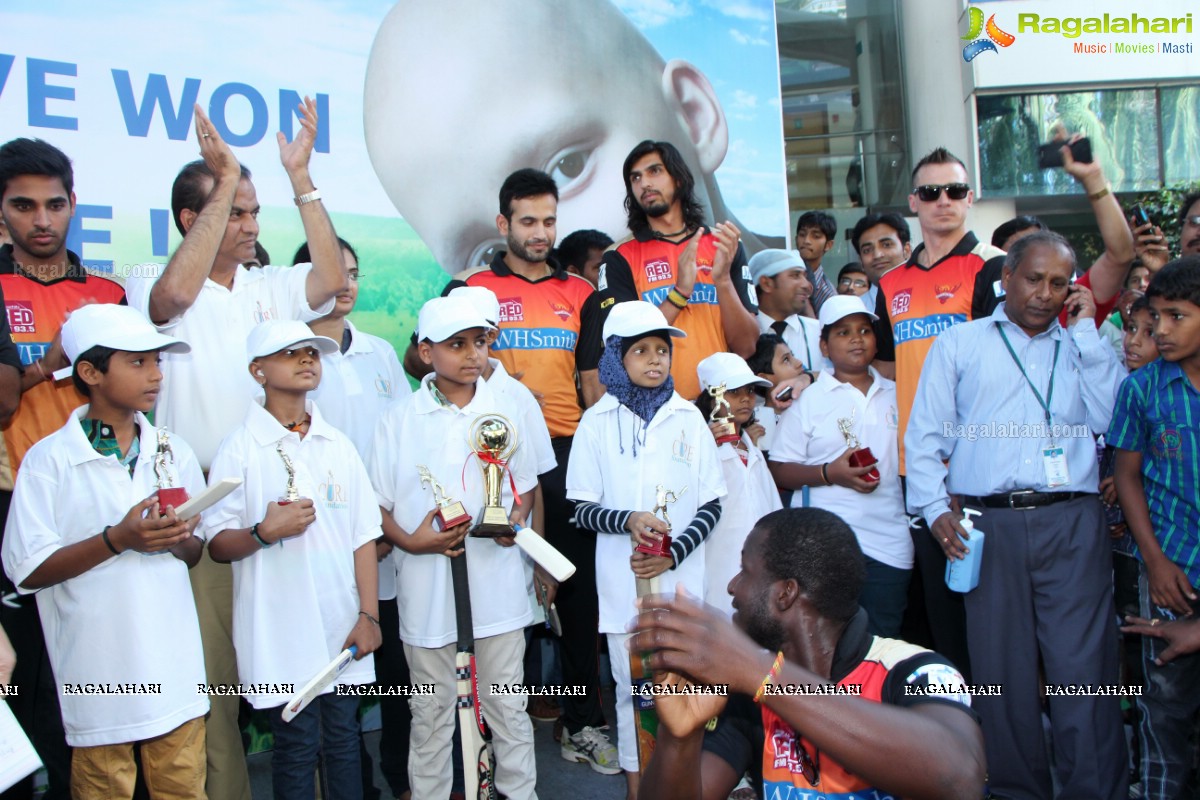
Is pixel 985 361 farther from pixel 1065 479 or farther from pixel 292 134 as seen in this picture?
pixel 292 134

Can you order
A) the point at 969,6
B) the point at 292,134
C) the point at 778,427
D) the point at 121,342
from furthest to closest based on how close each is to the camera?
the point at 969,6, the point at 292,134, the point at 778,427, the point at 121,342

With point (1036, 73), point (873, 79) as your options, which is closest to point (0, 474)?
point (873, 79)

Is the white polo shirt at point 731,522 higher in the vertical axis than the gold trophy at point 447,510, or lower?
lower

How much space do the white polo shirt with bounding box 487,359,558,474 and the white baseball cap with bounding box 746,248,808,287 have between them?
2.06 metres

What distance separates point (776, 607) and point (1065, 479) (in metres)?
2.29

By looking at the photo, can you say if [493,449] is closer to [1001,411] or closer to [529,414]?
[529,414]

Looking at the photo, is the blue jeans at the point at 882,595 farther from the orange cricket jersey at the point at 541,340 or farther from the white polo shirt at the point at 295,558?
the white polo shirt at the point at 295,558

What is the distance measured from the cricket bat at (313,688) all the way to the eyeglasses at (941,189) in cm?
350

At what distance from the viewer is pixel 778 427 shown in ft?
16.5

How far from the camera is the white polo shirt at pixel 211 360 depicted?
398 centimetres

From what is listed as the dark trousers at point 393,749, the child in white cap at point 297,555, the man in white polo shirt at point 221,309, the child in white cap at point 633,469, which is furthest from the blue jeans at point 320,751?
the child in white cap at point 633,469

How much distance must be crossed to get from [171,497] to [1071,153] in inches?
160

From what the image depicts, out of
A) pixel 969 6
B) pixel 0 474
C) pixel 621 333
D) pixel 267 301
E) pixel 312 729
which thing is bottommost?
pixel 312 729

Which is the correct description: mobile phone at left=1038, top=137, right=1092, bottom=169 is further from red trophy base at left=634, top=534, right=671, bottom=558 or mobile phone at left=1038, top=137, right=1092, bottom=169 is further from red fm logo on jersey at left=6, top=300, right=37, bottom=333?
red fm logo on jersey at left=6, top=300, right=37, bottom=333
